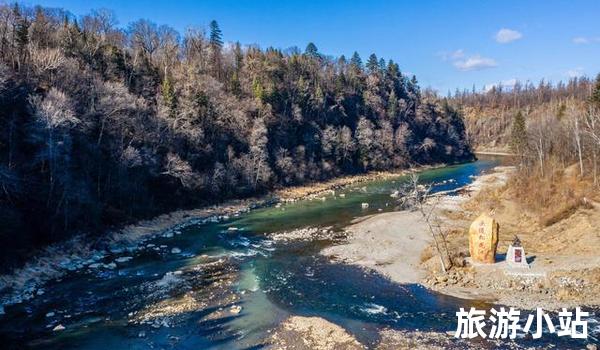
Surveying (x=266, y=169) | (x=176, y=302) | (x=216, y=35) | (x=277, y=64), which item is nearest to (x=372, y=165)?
(x=277, y=64)

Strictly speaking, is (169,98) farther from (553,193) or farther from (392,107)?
(392,107)

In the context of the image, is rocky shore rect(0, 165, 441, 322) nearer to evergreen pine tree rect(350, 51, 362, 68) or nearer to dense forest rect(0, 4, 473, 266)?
dense forest rect(0, 4, 473, 266)

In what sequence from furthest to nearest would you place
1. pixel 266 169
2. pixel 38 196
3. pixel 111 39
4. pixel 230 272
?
pixel 111 39 → pixel 266 169 → pixel 38 196 → pixel 230 272

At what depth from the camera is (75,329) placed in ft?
76.1

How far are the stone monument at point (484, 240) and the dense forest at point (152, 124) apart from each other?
32.3 meters

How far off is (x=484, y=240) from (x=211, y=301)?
18.3m

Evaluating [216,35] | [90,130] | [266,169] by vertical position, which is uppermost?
[216,35]

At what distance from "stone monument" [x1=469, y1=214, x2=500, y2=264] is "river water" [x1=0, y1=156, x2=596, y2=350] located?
17.4ft

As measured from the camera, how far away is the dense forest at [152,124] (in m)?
37.9

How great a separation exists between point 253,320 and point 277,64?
83.3 meters

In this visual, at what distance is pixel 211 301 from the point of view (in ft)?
87.6

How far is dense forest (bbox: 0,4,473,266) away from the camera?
37875 millimetres

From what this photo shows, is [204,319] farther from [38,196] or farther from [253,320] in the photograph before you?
[38,196]

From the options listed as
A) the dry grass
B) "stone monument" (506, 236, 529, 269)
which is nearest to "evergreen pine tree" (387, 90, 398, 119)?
the dry grass
